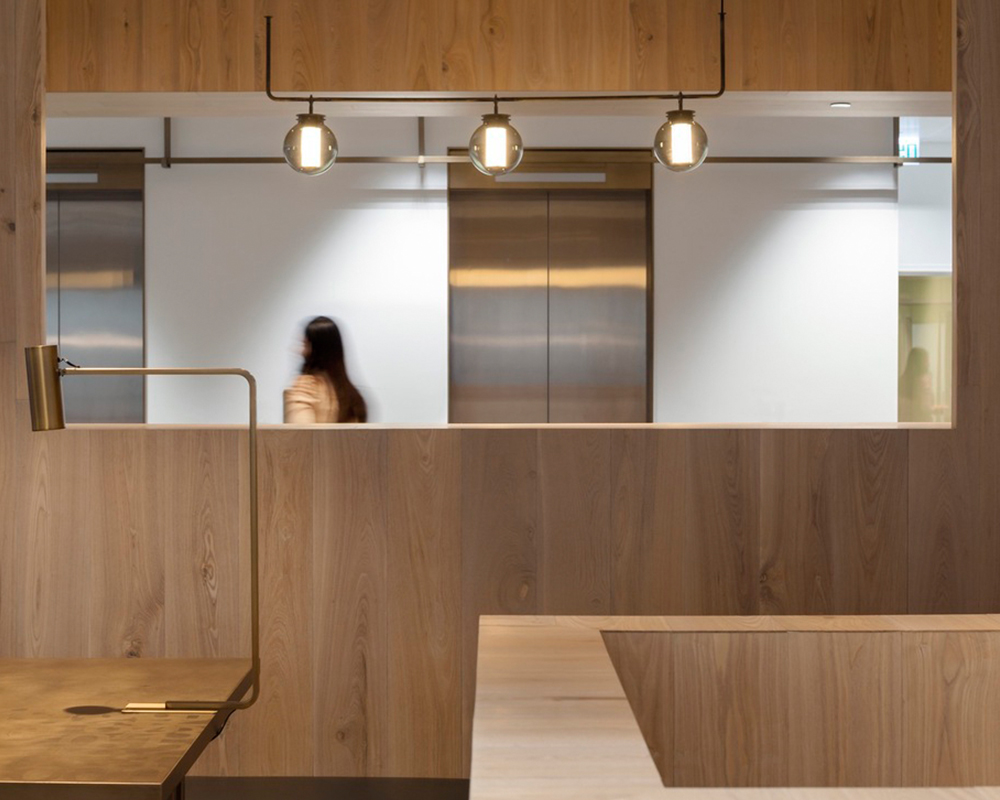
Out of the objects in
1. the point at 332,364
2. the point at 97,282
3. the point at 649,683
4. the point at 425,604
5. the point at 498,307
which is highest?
the point at 97,282

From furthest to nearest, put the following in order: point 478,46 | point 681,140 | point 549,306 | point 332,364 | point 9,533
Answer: point 549,306 → point 332,364 → point 478,46 → point 681,140 → point 9,533

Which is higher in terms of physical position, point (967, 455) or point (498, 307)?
point (498, 307)

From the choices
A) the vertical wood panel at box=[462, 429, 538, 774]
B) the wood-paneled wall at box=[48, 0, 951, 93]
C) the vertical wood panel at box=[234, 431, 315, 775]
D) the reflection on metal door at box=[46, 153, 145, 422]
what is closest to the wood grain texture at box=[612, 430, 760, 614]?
the vertical wood panel at box=[462, 429, 538, 774]

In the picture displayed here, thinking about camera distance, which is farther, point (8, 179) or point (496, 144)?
point (496, 144)

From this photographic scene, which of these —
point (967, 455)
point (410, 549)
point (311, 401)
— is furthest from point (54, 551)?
point (967, 455)

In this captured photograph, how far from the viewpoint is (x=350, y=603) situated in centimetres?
332

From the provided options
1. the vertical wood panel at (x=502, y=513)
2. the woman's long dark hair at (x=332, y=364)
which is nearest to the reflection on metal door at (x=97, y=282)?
the woman's long dark hair at (x=332, y=364)

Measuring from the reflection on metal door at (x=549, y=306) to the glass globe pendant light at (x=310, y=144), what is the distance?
7.53ft

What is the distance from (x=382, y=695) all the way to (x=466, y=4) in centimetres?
242

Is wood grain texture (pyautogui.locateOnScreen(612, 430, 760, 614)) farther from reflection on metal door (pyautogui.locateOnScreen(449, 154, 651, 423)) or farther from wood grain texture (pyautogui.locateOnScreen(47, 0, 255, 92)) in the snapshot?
reflection on metal door (pyautogui.locateOnScreen(449, 154, 651, 423))

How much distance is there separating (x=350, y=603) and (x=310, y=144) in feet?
5.21

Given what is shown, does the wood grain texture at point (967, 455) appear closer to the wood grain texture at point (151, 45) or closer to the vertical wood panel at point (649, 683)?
the vertical wood panel at point (649, 683)

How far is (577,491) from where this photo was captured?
132 inches

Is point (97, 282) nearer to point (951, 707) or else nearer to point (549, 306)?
point (549, 306)
